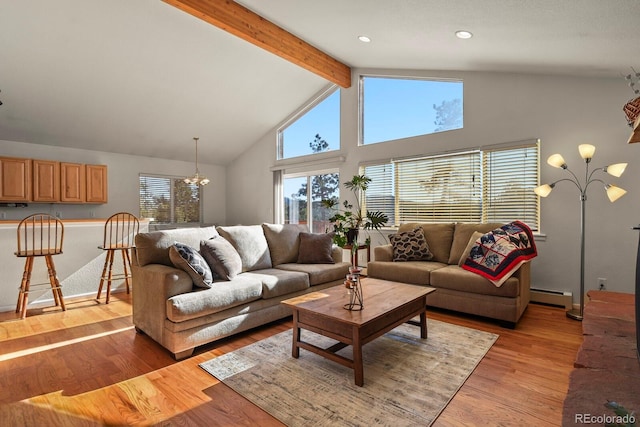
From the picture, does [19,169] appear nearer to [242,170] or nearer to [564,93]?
[242,170]

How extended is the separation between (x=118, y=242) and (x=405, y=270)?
3916 mm

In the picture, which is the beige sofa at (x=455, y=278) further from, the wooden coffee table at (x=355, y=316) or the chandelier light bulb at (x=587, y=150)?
the chandelier light bulb at (x=587, y=150)

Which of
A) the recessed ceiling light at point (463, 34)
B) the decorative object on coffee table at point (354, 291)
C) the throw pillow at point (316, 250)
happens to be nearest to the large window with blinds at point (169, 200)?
the throw pillow at point (316, 250)

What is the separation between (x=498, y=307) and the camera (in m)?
3.22

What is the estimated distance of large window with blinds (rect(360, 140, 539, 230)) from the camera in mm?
4215

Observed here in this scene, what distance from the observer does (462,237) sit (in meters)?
4.10

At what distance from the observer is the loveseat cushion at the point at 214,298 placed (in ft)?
8.32

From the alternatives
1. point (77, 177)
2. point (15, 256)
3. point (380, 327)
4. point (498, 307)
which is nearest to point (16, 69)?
point (77, 177)

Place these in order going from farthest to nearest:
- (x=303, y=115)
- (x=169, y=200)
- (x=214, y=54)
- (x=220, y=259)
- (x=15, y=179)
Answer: (x=169, y=200), (x=303, y=115), (x=15, y=179), (x=214, y=54), (x=220, y=259)

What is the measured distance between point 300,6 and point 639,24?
286cm

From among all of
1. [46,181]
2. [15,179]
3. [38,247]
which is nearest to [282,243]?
[38,247]

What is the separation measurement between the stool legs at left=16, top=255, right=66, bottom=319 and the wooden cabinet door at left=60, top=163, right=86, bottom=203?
7.29 feet

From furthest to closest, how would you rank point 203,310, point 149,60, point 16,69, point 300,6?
point 149,60
point 16,69
point 300,6
point 203,310

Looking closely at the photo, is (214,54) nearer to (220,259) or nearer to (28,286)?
(220,259)
